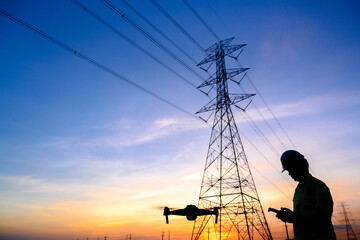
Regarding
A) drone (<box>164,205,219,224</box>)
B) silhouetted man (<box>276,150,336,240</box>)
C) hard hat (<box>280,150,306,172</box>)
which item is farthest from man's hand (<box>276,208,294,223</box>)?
drone (<box>164,205,219,224</box>)

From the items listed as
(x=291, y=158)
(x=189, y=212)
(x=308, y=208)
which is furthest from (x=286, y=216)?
(x=189, y=212)

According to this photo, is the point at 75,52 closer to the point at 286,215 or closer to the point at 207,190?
the point at 286,215

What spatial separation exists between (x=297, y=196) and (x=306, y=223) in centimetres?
44

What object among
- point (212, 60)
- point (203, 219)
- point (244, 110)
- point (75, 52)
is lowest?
point (203, 219)

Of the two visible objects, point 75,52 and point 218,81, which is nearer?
point 75,52

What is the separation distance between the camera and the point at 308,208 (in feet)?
9.30

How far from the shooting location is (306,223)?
274cm

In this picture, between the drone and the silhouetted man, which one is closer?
the silhouetted man

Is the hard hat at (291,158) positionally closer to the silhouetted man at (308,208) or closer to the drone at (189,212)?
the silhouetted man at (308,208)

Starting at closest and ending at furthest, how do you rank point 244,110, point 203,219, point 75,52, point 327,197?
point 327,197 < point 75,52 < point 203,219 < point 244,110

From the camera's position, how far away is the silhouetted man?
2.67 m

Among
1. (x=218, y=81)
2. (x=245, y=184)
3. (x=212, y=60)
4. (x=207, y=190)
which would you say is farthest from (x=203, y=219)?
(x=212, y=60)

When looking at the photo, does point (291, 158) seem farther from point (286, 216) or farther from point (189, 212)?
point (189, 212)

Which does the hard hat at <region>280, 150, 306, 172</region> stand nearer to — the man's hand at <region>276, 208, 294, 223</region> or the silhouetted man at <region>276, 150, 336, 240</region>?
the silhouetted man at <region>276, 150, 336, 240</region>
